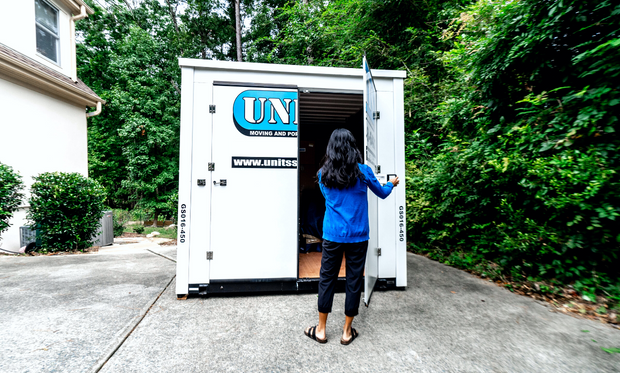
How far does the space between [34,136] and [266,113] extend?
6923 millimetres

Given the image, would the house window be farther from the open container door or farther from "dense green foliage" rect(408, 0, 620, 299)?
"dense green foliage" rect(408, 0, 620, 299)

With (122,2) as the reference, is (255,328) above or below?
below

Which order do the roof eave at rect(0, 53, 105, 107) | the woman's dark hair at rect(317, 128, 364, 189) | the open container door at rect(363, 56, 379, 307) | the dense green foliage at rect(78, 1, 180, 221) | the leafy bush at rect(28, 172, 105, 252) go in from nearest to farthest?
the woman's dark hair at rect(317, 128, 364, 189) < the open container door at rect(363, 56, 379, 307) < the leafy bush at rect(28, 172, 105, 252) < the roof eave at rect(0, 53, 105, 107) < the dense green foliage at rect(78, 1, 180, 221)

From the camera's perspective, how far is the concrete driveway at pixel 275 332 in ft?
6.55

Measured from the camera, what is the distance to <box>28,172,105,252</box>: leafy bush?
17.4 feet

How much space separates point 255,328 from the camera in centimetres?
250

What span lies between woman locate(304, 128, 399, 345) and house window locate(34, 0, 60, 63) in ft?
30.5

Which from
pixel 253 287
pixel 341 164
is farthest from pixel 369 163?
pixel 253 287

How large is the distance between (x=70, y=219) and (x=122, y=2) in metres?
15.9

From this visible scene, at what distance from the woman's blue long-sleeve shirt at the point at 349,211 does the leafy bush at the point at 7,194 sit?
20.3ft

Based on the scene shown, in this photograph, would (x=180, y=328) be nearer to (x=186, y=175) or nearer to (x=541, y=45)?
(x=186, y=175)

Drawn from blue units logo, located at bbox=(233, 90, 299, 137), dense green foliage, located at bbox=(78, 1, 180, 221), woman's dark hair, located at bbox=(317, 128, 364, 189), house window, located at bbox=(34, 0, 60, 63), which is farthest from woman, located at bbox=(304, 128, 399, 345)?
dense green foliage, located at bbox=(78, 1, 180, 221)

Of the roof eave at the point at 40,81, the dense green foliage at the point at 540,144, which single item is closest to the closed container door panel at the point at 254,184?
the dense green foliage at the point at 540,144

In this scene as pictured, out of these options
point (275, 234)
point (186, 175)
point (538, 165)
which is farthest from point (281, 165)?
point (538, 165)
